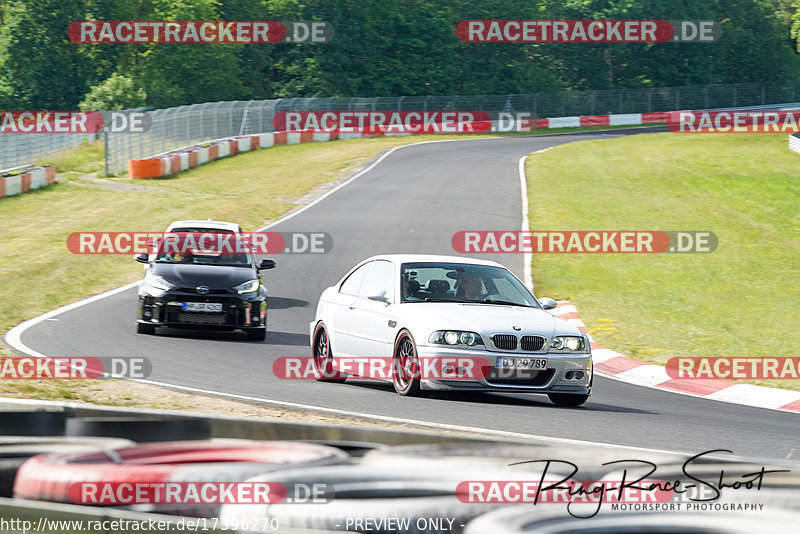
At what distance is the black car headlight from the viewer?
15.1 m

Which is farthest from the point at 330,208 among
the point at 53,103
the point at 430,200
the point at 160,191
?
the point at 53,103

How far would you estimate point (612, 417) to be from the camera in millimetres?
10102

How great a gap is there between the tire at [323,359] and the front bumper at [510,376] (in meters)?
1.84

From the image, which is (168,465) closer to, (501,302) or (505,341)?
(505,341)

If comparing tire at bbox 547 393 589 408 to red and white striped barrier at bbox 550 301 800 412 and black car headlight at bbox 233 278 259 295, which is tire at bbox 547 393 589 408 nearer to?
red and white striped barrier at bbox 550 301 800 412

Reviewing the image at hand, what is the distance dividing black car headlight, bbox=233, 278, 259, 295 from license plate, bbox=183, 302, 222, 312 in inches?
13.3

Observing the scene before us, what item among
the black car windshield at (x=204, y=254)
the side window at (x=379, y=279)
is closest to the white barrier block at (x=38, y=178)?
the black car windshield at (x=204, y=254)

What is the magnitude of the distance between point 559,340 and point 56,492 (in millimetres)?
6438

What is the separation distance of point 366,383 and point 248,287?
360 centimetres

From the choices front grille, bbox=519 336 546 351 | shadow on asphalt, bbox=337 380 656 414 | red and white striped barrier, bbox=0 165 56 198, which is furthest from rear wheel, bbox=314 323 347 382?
red and white striped barrier, bbox=0 165 56 198

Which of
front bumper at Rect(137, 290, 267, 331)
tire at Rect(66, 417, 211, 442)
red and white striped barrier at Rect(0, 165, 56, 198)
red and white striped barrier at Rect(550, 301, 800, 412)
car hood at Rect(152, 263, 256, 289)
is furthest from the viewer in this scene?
red and white striped barrier at Rect(0, 165, 56, 198)

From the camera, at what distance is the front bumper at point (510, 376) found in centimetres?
1038

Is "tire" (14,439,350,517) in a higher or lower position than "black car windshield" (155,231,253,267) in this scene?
higher

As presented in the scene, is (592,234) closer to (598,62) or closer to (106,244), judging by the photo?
(106,244)
